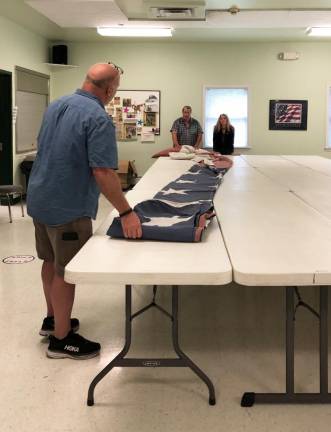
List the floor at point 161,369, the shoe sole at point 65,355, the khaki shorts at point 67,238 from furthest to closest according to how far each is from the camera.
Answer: the shoe sole at point 65,355 → the khaki shorts at point 67,238 → the floor at point 161,369

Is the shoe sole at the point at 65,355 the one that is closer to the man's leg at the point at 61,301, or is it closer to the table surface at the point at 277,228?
the man's leg at the point at 61,301

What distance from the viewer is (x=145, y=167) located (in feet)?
31.2

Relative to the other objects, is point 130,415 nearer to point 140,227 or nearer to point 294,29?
point 140,227

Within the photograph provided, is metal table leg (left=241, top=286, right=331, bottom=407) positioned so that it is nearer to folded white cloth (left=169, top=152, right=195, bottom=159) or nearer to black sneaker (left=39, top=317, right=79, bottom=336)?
black sneaker (left=39, top=317, right=79, bottom=336)

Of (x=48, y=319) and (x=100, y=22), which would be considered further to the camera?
(x=100, y=22)

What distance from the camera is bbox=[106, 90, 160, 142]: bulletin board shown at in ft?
30.7

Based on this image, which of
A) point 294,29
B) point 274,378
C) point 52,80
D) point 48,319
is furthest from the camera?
point 52,80

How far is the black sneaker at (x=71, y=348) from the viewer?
8.64 ft

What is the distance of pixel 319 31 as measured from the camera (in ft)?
25.4

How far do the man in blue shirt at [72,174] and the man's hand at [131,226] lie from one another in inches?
3.9

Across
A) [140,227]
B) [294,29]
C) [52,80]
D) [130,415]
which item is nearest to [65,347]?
[130,415]

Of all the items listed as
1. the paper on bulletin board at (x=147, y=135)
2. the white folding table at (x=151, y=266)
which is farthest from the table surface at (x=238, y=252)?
the paper on bulletin board at (x=147, y=135)

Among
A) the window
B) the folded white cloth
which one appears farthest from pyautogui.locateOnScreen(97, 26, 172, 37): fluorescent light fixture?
the folded white cloth

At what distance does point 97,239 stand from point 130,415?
73cm
